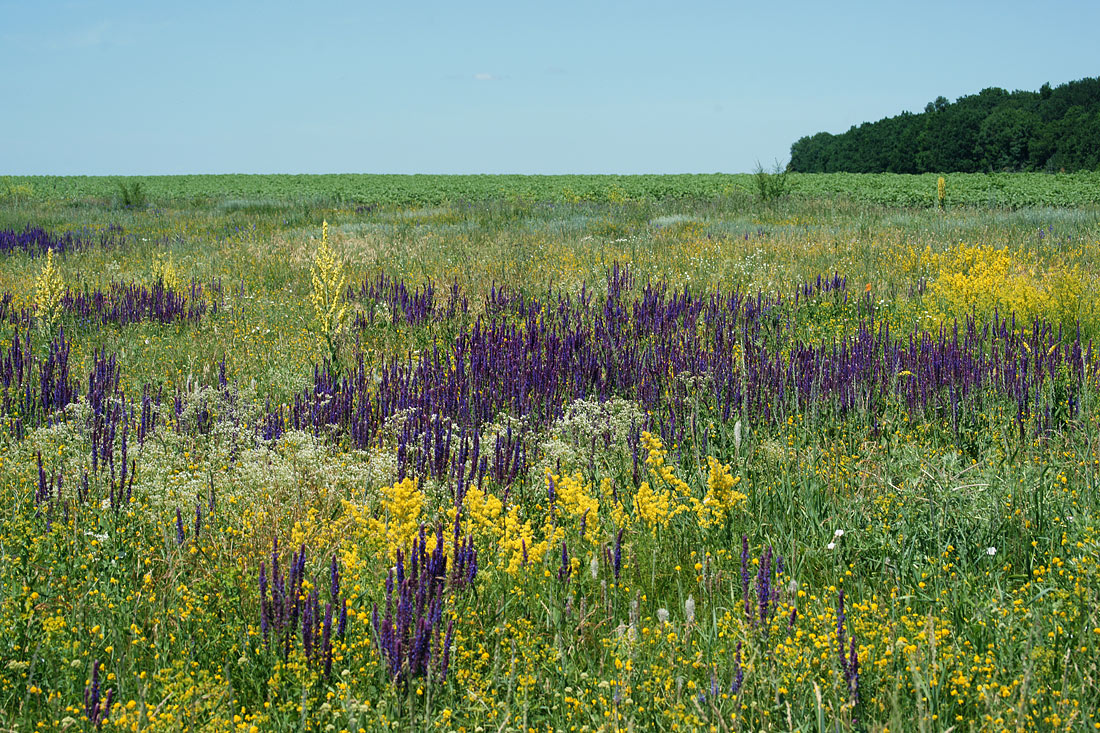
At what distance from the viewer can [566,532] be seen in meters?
3.12

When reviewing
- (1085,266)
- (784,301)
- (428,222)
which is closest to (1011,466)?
(784,301)

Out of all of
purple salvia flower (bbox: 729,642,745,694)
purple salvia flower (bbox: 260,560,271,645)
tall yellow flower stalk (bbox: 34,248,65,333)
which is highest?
tall yellow flower stalk (bbox: 34,248,65,333)

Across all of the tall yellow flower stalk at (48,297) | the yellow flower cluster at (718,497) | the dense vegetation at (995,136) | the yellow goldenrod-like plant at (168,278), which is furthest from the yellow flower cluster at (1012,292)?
the dense vegetation at (995,136)

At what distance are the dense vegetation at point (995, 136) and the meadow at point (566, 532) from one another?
282 feet

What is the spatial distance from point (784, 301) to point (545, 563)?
6317mm

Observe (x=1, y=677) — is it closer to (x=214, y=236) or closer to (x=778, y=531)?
(x=778, y=531)

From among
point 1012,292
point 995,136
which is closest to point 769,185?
point 1012,292

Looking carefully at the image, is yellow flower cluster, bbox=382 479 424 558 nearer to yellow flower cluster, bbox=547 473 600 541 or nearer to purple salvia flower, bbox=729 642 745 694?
yellow flower cluster, bbox=547 473 600 541

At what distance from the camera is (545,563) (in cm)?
273

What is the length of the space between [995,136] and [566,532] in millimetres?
105825

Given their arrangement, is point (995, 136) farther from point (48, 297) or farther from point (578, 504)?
point (578, 504)

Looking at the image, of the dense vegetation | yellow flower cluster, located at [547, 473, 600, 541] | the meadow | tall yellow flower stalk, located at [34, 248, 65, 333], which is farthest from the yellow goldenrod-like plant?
the dense vegetation

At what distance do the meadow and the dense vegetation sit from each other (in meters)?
85.8

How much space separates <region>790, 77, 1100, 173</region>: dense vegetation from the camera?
79.2m
